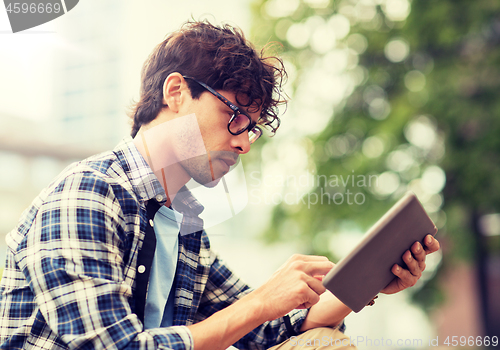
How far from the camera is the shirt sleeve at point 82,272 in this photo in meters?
0.77

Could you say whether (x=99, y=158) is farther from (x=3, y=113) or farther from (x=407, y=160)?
(x=407, y=160)

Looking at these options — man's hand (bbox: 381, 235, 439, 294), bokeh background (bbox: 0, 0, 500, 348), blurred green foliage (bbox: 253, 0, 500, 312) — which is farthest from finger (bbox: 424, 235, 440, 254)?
blurred green foliage (bbox: 253, 0, 500, 312)

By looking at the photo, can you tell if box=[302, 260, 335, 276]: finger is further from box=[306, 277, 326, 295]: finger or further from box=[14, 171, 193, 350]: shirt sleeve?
box=[14, 171, 193, 350]: shirt sleeve

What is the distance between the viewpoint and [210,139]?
1.15 meters

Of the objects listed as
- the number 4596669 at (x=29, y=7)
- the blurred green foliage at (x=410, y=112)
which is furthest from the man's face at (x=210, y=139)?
the blurred green foliage at (x=410, y=112)

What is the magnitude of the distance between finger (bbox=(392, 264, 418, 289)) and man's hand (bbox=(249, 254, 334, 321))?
0.16 metres

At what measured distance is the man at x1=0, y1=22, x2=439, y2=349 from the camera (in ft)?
2.58

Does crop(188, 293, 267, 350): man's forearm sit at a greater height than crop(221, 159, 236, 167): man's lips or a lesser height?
lesser

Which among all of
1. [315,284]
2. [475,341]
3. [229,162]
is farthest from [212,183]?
[475,341]

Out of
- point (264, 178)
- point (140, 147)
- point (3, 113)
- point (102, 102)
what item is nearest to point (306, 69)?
point (264, 178)

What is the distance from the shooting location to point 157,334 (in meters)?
0.80

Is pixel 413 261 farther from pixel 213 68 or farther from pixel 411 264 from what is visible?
pixel 213 68

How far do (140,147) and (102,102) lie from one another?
3.67 ft

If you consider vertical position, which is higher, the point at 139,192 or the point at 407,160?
the point at 139,192
